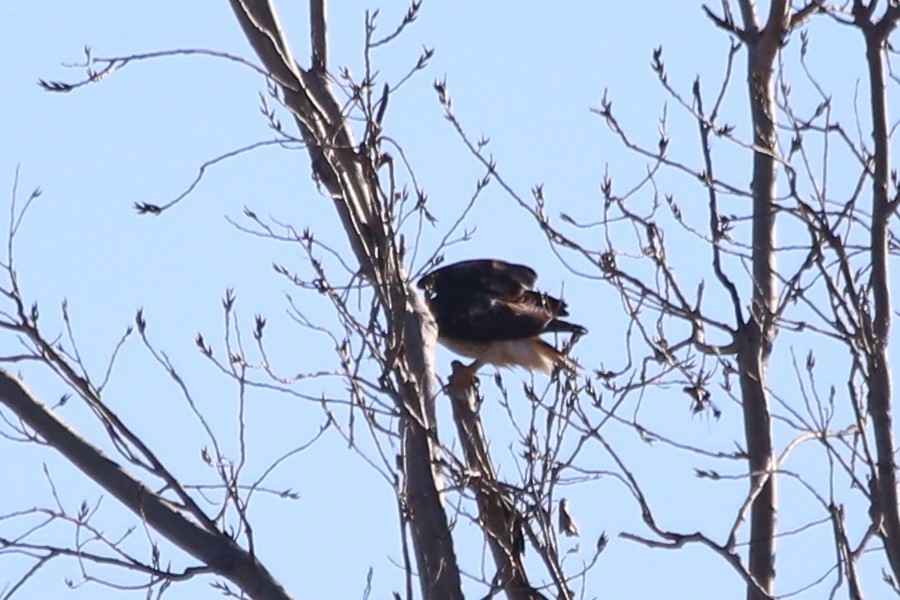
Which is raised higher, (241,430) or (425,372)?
(425,372)

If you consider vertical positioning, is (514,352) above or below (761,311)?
above

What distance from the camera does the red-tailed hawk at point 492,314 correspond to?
848 cm

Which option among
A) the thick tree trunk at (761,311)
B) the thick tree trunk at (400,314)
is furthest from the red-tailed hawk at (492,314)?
the thick tree trunk at (400,314)

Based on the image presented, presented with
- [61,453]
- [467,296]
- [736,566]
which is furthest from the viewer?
[467,296]

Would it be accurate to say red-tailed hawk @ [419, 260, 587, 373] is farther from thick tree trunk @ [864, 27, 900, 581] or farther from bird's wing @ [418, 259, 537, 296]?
thick tree trunk @ [864, 27, 900, 581]

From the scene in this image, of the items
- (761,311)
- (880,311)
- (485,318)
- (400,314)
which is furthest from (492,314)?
(880,311)

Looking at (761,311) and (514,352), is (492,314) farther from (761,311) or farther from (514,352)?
(761,311)

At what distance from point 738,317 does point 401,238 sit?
4.61ft

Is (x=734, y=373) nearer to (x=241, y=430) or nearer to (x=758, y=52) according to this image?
(x=758, y=52)

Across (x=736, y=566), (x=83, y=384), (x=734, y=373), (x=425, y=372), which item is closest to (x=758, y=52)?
(x=734, y=373)

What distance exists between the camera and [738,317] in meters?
5.79

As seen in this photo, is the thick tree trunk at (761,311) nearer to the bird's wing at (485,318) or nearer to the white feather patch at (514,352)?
the bird's wing at (485,318)

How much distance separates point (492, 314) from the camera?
27.9 feet

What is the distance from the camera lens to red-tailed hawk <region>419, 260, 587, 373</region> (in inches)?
334
